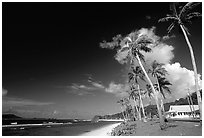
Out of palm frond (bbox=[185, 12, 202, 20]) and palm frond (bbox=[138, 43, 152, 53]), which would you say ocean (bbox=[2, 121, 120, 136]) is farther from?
palm frond (bbox=[185, 12, 202, 20])

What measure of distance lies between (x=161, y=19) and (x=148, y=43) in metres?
3.78

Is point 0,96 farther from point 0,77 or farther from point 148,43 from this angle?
point 148,43

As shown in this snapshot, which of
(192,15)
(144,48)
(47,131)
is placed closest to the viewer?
(192,15)

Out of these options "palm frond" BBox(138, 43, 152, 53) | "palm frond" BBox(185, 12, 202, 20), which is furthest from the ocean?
"palm frond" BBox(185, 12, 202, 20)

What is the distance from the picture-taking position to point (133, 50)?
71.5 feet

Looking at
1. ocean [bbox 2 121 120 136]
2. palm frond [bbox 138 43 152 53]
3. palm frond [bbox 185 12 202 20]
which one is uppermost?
palm frond [bbox 185 12 202 20]

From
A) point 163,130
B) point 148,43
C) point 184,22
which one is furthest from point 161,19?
point 163,130

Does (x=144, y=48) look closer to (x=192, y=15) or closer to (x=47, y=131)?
(x=192, y=15)

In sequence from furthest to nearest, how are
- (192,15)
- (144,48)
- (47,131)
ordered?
(47,131), (144,48), (192,15)

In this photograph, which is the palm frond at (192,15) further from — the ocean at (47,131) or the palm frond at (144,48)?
the ocean at (47,131)

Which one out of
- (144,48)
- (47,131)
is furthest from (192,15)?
(47,131)

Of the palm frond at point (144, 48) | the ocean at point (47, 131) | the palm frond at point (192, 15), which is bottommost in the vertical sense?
the ocean at point (47, 131)

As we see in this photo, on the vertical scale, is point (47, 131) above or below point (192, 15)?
below

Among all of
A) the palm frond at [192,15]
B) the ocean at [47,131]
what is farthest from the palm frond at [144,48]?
the ocean at [47,131]
